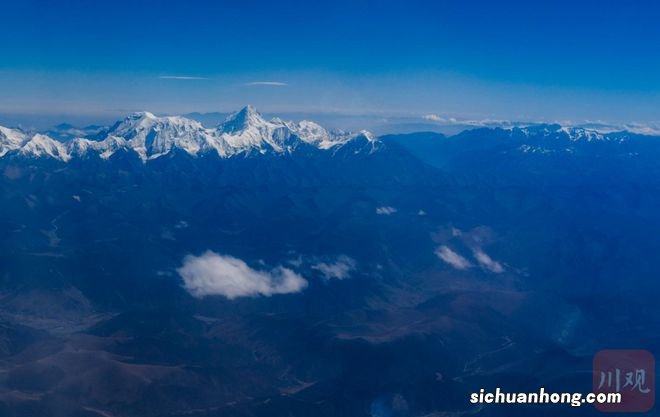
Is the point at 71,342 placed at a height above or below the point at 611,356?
below

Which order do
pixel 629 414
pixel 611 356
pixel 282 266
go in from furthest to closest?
pixel 282 266 < pixel 629 414 < pixel 611 356

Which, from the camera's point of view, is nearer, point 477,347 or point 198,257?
point 477,347

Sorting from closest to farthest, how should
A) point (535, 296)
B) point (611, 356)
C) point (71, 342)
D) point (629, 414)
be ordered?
point (611, 356)
point (629, 414)
point (71, 342)
point (535, 296)

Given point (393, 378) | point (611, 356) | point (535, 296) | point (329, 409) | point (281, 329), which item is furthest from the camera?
point (535, 296)

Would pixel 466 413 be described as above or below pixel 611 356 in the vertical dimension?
below

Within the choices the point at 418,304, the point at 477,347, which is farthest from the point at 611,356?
the point at 418,304

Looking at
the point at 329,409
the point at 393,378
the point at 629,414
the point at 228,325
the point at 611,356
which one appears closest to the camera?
the point at 611,356

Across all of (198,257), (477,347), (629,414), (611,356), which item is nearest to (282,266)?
(198,257)

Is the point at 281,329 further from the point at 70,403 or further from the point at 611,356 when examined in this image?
the point at 611,356

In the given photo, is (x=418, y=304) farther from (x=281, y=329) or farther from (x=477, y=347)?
(x=281, y=329)
